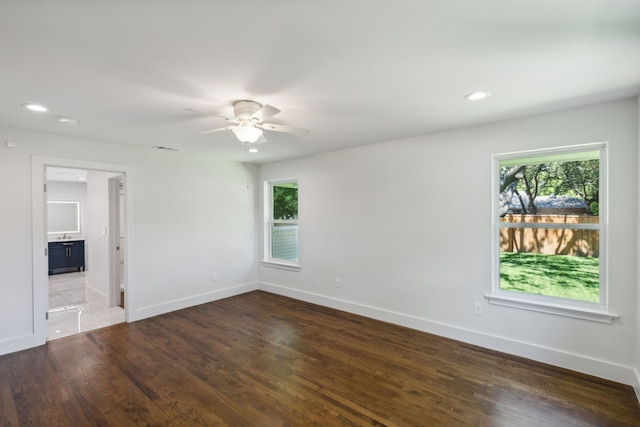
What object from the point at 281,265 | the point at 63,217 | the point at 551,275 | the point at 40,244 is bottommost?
the point at 281,265

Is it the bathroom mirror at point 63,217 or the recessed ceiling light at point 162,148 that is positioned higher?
the recessed ceiling light at point 162,148

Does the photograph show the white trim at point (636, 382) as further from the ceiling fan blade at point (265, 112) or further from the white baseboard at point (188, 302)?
the white baseboard at point (188, 302)

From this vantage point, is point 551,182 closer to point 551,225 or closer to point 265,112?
point 551,225

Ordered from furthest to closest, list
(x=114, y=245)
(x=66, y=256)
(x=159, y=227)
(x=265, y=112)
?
1. (x=66, y=256)
2. (x=114, y=245)
3. (x=159, y=227)
4. (x=265, y=112)

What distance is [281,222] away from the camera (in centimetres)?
537

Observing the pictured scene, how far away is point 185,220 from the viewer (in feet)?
15.0

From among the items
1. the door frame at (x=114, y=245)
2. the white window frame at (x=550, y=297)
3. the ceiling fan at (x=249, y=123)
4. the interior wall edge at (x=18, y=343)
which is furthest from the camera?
the door frame at (x=114, y=245)

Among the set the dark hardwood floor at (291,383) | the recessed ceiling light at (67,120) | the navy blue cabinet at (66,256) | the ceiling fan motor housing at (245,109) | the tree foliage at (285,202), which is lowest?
the dark hardwood floor at (291,383)

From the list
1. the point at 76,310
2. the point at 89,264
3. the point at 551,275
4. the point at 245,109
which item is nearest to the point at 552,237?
the point at 551,275

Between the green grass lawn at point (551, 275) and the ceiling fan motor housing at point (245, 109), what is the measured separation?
2863mm

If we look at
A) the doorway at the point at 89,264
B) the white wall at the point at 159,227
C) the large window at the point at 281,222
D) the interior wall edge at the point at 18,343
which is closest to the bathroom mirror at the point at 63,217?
the doorway at the point at 89,264

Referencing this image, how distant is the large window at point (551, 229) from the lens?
268 centimetres

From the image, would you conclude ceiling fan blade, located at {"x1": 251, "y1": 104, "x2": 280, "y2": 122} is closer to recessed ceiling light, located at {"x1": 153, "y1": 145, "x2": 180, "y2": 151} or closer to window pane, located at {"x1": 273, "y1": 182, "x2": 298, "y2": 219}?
recessed ceiling light, located at {"x1": 153, "y1": 145, "x2": 180, "y2": 151}

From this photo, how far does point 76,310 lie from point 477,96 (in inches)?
228
